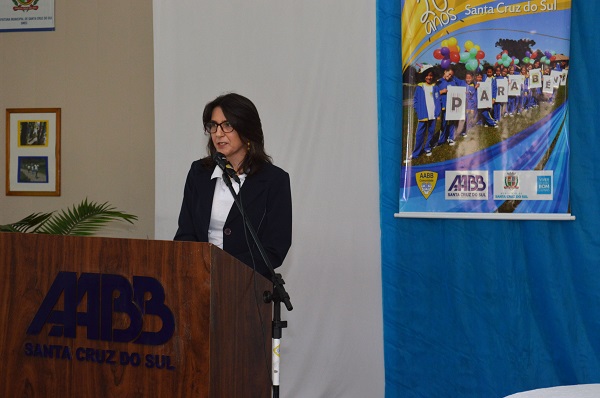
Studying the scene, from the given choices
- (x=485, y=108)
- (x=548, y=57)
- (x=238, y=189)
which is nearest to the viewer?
(x=238, y=189)

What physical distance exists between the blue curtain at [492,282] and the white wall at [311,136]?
11 cm

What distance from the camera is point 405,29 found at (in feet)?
14.6

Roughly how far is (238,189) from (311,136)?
5.46ft

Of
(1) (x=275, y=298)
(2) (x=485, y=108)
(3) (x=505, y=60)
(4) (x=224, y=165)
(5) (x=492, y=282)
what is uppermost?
(3) (x=505, y=60)

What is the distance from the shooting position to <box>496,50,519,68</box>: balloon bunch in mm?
4277

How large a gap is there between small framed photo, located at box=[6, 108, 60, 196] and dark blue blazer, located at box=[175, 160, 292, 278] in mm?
2320

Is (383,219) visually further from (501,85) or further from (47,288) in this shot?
(47,288)

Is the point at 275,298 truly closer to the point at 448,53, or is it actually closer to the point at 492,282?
the point at 492,282

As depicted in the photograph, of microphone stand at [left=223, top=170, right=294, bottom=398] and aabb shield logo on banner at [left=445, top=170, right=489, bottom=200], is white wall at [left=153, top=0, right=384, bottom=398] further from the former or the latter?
microphone stand at [left=223, top=170, right=294, bottom=398]

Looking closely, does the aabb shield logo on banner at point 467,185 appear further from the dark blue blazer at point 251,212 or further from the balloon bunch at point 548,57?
the dark blue blazer at point 251,212

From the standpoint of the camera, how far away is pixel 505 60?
169 inches

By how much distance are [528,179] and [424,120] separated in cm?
65

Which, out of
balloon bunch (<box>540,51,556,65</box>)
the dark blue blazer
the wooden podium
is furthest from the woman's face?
balloon bunch (<box>540,51,556,65</box>)

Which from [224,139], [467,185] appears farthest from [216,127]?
[467,185]
